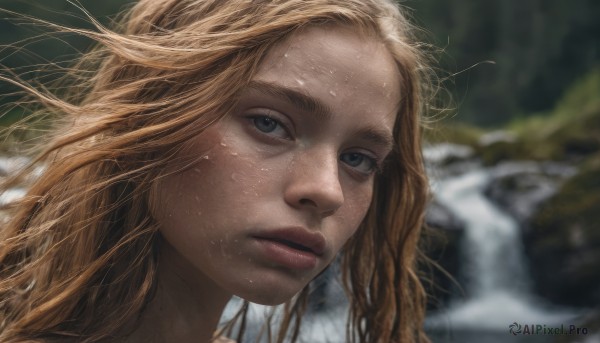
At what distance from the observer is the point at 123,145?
173 centimetres

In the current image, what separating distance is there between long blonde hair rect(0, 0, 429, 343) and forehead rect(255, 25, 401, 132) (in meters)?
0.03

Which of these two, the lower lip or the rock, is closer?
the lower lip

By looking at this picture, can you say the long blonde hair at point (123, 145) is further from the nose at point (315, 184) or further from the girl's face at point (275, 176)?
the nose at point (315, 184)

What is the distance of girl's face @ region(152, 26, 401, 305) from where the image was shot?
166cm

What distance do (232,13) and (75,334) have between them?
2.62 ft

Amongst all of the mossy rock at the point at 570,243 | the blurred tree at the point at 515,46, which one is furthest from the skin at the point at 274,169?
the blurred tree at the point at 515,46

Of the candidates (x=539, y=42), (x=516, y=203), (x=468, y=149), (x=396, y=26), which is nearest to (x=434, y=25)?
(x=539, y=42)

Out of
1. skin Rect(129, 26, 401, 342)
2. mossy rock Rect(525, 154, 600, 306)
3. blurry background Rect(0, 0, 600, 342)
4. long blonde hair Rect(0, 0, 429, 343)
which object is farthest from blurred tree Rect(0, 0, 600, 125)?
skin Rect(129, 26, 401, 342)

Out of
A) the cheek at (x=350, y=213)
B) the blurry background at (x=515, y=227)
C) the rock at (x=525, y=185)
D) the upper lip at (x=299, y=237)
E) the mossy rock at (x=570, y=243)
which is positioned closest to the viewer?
the upper lip at (x=299, y=237)

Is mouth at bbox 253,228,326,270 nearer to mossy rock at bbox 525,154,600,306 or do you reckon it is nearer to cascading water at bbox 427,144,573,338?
cascading water at bbox 427,144,573,338

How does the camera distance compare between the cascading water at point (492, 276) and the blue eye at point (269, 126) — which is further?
the cascading water at point (492, 276)

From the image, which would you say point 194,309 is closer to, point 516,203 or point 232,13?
point 232,13

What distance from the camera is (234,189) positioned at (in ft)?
5.45

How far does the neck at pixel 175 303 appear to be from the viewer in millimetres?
1845
